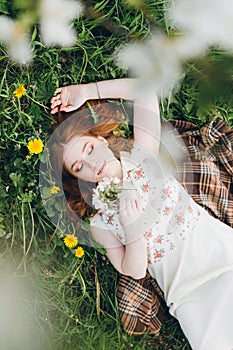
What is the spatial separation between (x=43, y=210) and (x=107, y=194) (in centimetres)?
→ 17

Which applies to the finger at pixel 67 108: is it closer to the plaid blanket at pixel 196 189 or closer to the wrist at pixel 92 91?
the wrist at pixel 92 91

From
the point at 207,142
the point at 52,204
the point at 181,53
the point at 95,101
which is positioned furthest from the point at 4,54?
the point at 181,53

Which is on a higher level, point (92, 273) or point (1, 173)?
point (1, 173)

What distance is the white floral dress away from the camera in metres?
1.02

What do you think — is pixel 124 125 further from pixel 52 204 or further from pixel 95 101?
pixel 52 204

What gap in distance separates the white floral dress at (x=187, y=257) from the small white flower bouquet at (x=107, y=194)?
40 mm

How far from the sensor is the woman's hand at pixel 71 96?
3.32 ft

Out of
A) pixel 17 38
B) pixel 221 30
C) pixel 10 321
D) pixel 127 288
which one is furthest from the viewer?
pixel 127 288

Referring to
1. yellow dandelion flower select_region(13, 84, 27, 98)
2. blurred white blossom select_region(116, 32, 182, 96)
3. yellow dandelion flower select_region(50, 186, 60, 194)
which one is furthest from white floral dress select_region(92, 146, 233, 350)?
blurred white blossom select_region(116, 32, 182, 96)

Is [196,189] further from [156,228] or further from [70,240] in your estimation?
[70,240]

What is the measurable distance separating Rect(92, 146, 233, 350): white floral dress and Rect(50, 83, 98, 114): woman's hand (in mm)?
161

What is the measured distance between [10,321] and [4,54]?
62 cm

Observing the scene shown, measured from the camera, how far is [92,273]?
3.59 ft

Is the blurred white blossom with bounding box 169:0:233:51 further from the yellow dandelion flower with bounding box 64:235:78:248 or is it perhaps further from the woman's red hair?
the yellow dandelion flower with bounding box 64:235:78:248
